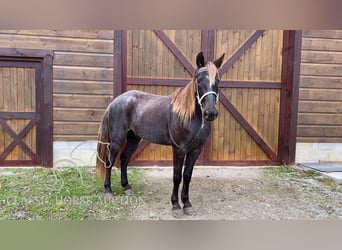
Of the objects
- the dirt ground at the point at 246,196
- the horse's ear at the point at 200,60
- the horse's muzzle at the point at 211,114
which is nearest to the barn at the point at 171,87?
the dirt ground at the point at 246,196

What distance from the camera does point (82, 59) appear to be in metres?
2.87

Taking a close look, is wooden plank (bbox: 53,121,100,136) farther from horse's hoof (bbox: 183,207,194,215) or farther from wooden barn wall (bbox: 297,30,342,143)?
wooden barn wall (bbox: 297,30,342,143)

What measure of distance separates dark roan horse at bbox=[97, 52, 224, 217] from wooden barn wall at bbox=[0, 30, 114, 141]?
807 mm

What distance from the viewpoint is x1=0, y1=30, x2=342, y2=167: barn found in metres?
2.83

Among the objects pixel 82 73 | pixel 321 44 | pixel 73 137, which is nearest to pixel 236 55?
pixel 321 44

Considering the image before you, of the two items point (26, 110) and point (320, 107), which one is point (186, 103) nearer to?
point (26, 110)

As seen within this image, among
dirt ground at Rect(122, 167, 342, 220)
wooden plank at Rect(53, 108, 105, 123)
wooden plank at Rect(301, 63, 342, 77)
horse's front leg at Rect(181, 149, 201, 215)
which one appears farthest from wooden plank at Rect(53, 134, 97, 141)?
wooden plank at Rect(301, 63, 342, 77)

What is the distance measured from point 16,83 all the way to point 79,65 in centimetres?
73

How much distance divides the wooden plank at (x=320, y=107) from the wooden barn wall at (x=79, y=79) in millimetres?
2439

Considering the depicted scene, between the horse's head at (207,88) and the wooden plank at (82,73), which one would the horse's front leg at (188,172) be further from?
the wooden plank at (82,73)

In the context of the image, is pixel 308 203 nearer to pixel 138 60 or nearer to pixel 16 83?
pixel 138 60

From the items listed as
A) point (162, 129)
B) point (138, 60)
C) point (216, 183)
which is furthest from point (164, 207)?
point (138, 60)
